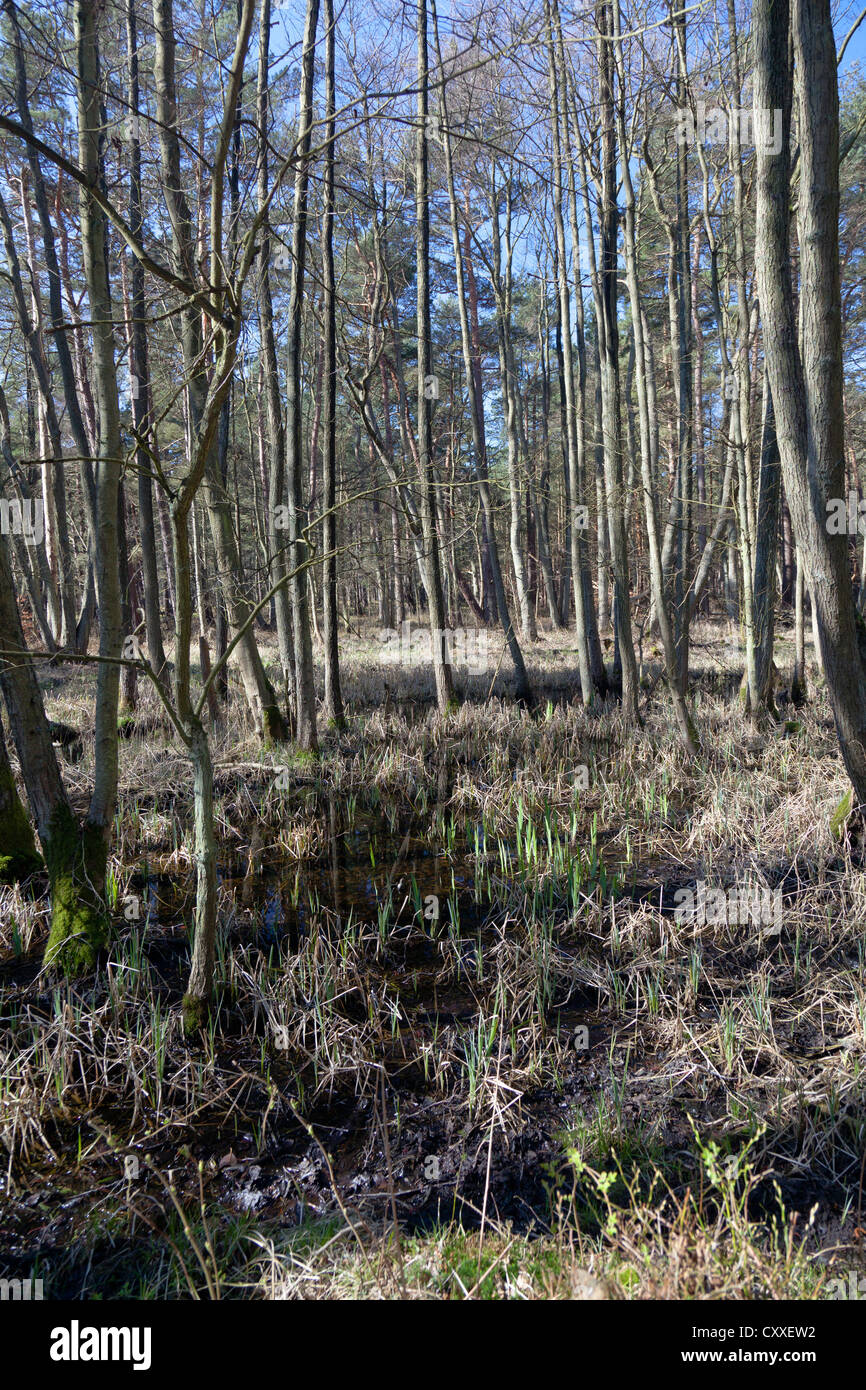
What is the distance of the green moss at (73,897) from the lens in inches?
146

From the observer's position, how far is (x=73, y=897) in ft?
12.4

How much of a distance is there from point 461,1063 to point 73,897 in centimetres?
205

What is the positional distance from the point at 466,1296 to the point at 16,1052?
88.8 inches

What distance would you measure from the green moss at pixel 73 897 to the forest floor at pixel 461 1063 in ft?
0.37

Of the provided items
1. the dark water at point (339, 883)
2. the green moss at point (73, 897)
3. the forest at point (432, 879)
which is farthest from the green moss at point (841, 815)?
the green moss at point (73, 897)

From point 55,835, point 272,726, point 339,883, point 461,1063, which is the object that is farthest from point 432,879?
point 272,726

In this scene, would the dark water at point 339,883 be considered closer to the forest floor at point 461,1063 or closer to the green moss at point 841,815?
the forest floor at point 461,1063

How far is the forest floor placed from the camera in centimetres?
200

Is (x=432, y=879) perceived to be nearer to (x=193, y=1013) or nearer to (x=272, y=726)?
(x=193, y=1013)

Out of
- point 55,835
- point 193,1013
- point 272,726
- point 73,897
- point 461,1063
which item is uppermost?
point 272,726

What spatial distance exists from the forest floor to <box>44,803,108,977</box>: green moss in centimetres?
11
